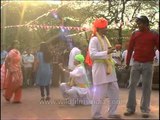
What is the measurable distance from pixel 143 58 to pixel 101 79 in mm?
611

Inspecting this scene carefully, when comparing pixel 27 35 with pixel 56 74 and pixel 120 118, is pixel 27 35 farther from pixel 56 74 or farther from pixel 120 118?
pixel 120 118

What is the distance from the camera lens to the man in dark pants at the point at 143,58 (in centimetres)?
519

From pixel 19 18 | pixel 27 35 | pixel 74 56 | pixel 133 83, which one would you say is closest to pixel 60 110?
pixel 74 56

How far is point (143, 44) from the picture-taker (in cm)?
524

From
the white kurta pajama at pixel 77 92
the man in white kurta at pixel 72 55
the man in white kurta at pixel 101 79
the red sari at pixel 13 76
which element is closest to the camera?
the man in white kurta at pixel 101 79

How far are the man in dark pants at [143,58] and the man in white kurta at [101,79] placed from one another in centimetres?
29

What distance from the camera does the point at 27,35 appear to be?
12.4m

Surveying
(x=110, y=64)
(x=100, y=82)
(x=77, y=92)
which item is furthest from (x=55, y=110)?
(x=110, y=64)

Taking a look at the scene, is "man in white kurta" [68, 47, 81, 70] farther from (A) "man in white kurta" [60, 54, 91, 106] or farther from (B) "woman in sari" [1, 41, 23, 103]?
(B) "woman in sari" [1, 41, 23, 103]

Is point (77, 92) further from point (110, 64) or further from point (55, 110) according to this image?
point (110, 64)

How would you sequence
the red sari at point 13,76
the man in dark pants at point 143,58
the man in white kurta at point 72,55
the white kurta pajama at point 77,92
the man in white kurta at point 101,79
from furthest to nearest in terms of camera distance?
the red sari at point 13,76
the white kurta pajama at point 77,92
the man in white kurta at point 72,55
the man in white kurta at point 101,79
the man in dark pants at point 143,58

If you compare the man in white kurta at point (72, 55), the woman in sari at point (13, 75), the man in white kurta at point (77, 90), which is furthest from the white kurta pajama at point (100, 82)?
the woman in sari at point (13, 75)

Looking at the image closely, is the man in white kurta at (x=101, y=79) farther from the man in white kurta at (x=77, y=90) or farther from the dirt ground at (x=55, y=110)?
the man in white kurta at (x=77, y=90)

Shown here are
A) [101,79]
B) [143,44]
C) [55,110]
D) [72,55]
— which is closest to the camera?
[143,44]
